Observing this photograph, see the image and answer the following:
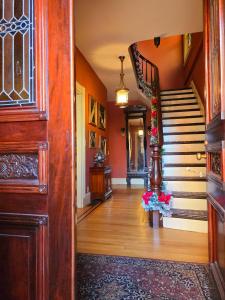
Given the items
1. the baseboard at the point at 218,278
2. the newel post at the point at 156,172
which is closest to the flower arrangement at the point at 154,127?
the newel post at the point at 156,172

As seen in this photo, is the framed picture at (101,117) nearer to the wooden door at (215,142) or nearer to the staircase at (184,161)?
the staircase at (184,161)

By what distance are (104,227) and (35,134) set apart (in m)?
2.42

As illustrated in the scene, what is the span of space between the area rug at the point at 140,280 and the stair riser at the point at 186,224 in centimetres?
96

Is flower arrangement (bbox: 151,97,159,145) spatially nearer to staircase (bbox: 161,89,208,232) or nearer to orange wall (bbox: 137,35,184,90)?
staircase (bbox: 161,89,208,232)

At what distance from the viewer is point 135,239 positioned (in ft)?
8.95

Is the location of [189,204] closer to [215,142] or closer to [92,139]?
[215,142]

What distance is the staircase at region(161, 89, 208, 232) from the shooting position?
307 centimetres

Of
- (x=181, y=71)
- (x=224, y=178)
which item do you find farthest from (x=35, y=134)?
(x=181, y=71)

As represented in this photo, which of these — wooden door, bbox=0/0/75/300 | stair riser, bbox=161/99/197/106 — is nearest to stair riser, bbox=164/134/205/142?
stair riser, bbox=161/99/197/106

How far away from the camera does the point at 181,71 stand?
7.48m

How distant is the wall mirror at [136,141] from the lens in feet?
24.9

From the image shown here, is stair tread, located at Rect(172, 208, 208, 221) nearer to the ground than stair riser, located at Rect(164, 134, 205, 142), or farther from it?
nearer to the ground

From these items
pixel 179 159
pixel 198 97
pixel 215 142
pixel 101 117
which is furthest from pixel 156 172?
pixel 101 117

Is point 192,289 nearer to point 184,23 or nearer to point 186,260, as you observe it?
point 186,260
